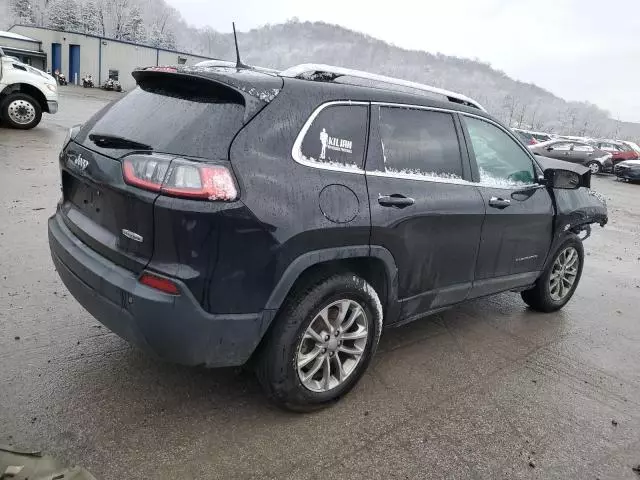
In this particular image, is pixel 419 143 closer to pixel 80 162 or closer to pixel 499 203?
pixel 499 203

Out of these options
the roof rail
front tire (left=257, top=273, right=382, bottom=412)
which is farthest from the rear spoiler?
front tire (left=257, top=273, right=382, bottom=412)

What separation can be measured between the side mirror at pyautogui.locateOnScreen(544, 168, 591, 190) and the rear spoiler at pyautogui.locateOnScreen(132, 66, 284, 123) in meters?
2.53

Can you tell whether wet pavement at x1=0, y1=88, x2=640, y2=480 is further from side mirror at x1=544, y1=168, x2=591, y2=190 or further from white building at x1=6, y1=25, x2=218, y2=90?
white building at x1=6, y1=25, x2=218, y2=90

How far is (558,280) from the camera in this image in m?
4.68

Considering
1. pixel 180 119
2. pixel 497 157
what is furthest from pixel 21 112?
pixel 497 157

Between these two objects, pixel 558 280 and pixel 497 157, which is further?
pixel 558 280

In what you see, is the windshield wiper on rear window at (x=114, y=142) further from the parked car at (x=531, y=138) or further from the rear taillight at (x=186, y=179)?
the parked car at (x=531, y=138)

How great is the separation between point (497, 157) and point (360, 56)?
185m

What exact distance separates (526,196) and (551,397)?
1.50m

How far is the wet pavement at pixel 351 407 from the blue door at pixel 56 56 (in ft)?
191

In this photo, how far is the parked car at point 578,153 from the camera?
2407 cm

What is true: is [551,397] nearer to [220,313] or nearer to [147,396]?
[220,313]

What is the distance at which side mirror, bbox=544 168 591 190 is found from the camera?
408 centimetres

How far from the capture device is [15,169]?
801 cm
